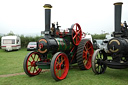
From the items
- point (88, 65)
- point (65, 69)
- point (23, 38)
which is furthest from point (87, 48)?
point (23, 38)

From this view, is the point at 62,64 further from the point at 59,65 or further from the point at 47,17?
the point at 47,17

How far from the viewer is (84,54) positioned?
246 inches

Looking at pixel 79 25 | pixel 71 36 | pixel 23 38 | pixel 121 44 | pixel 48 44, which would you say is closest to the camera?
pixel 121 44

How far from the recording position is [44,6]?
16.8 feet

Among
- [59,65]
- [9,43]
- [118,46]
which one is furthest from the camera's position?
[9,43]

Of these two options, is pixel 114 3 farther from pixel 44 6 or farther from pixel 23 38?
pixel 23 38

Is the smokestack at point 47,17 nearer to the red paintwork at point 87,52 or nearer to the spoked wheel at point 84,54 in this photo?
the spoked wheel at point 84,54

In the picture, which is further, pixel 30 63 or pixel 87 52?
pixel 87 52

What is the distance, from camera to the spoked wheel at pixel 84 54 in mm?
5815

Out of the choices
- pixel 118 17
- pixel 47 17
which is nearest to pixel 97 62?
pixel 118 17

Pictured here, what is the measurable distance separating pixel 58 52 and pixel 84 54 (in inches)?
74.9

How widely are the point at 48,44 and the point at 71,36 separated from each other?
1379 millimetres

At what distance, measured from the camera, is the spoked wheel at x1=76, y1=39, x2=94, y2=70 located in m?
5.82

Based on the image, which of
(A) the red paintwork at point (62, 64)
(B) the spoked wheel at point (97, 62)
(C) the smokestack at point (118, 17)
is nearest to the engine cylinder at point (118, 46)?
(C) the smokestack at point (118, 17)
